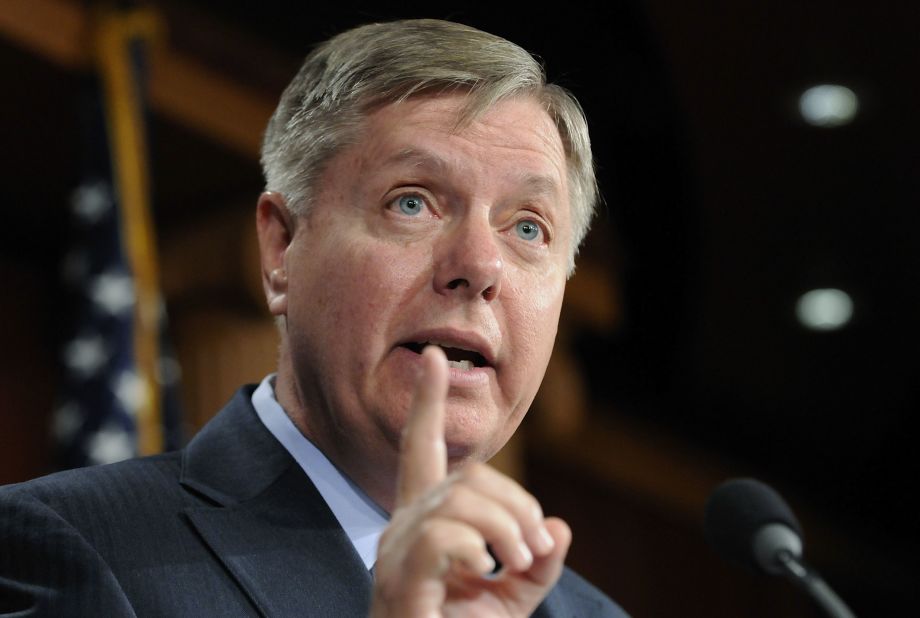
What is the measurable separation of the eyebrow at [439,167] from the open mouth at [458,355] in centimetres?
25

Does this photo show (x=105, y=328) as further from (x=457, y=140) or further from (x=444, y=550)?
(x=444, y=550)

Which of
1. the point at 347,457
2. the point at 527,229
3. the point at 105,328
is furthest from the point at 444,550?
the point at 105,328

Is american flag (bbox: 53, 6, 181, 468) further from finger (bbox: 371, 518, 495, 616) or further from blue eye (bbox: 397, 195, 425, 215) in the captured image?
finger (bbox: 371, 518, 495, 616)

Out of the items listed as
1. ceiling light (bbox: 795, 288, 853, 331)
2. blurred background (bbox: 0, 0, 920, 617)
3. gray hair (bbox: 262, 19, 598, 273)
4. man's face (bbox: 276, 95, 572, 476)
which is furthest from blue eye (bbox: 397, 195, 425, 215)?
ceiling light (bbox: 795, 288, 853, 331)

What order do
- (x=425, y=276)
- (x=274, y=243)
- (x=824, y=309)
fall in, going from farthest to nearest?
(x=824, y=309), (x=274, y=243), (x=425, y=276)

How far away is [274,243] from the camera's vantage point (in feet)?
6.71

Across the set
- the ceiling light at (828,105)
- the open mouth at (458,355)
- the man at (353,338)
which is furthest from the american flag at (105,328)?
the ceiling light at (828,105)

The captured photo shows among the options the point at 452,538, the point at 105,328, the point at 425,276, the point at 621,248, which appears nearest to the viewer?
the point at 452,538

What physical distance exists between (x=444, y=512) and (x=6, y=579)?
0.61m

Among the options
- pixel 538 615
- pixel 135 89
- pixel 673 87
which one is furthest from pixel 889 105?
pixel 538 615

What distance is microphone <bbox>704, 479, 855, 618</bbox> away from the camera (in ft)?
6.89

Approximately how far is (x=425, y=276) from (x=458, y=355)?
119 mm

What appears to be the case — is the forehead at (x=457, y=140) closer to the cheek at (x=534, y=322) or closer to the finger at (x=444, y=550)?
the cheek at (x=534, y=322)

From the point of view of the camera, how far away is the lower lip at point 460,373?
173cm
